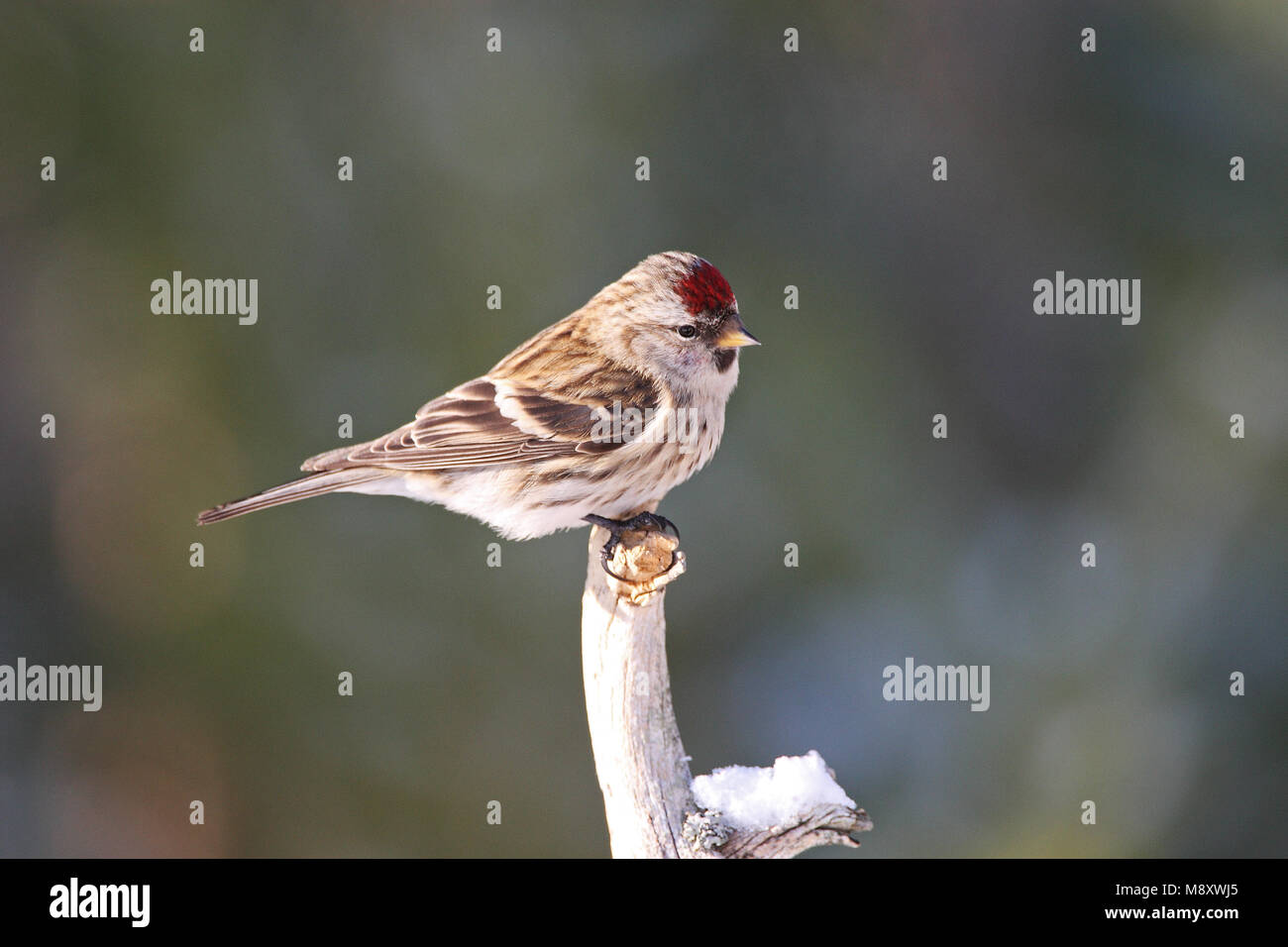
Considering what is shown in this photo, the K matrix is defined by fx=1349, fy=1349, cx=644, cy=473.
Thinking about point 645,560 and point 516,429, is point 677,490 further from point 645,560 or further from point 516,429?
point 645,560

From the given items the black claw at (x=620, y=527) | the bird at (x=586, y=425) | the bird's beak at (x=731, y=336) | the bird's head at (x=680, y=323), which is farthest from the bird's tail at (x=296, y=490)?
the bird's beak at (x=731, y=336)

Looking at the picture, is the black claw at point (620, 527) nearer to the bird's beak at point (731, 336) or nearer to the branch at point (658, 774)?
the branch at point (658, 774)

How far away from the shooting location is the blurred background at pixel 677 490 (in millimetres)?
6676

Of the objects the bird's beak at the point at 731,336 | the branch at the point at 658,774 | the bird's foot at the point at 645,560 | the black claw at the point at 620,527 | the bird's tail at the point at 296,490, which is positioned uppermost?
the bird's beak at the point at 731,336

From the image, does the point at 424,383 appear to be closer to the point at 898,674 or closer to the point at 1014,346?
the point at 898,674

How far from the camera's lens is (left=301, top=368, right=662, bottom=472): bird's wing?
5020mm

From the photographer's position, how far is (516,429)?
5.07m

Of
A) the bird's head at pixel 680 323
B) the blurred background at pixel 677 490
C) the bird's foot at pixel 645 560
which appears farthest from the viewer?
the blurred background at pixel 677 490

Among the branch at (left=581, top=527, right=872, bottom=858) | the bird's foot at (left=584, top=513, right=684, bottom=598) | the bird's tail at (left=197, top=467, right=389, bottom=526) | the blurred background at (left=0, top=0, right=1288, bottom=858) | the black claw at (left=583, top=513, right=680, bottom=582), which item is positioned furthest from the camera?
the blurred background at (left=0, top=0, right=1288, bottom=858)

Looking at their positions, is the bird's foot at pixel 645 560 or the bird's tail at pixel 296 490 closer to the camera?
the bird's foot at pixel 645 560

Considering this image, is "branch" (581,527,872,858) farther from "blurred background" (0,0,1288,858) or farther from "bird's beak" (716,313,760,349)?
"blurred background" (0,0,1288,858)

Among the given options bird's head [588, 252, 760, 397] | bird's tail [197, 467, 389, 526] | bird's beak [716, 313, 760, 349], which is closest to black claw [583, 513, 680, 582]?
bird's head [588, 252, 760, 397]

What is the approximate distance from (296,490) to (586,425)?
1086 millimetres

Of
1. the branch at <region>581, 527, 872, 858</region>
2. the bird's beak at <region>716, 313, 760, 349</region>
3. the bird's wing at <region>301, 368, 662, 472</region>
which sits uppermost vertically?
the bird's beak at <region>716, 313, 760, 349</region>
